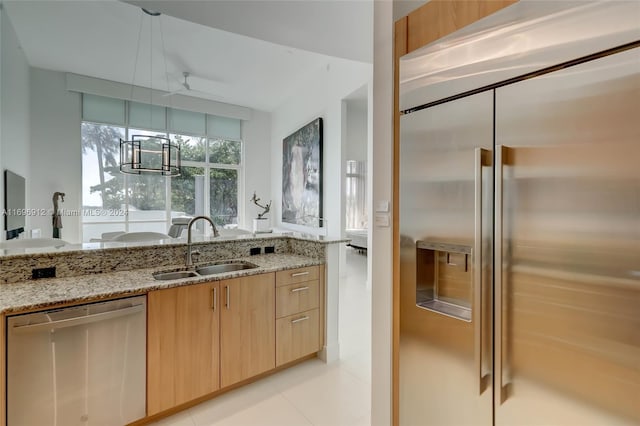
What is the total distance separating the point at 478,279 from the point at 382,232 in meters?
0.61

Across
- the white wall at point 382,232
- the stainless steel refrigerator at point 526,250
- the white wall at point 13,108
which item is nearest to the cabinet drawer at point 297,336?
the white wall at point 382,232

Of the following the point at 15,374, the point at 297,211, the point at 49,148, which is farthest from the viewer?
the point at 297,211

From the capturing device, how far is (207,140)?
805 centimetres

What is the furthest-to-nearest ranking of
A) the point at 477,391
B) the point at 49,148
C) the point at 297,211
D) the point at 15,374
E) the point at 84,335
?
the point at 297,211
the point at 49,148
the point at 84,335
the point at 15,374
the point at 477,391

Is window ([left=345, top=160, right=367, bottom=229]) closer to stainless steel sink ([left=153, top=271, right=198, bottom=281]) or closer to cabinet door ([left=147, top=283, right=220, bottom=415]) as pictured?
stainless steel sink ([left=153, top=271, right=198, bottom=281])

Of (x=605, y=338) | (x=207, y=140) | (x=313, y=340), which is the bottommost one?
(x=313, y=340)

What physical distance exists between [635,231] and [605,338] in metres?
0.34

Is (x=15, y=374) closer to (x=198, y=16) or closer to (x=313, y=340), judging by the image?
(x=313, y=340)

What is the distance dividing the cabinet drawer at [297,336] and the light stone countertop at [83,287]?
0.47 meters

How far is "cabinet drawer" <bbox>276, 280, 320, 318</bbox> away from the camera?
2.45 metres

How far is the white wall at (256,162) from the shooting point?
8523 mm

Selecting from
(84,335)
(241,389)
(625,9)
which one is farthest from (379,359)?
(625,9)

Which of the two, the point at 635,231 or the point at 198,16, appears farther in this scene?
the point at 198,16

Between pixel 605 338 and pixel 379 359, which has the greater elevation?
pixel 605 338
